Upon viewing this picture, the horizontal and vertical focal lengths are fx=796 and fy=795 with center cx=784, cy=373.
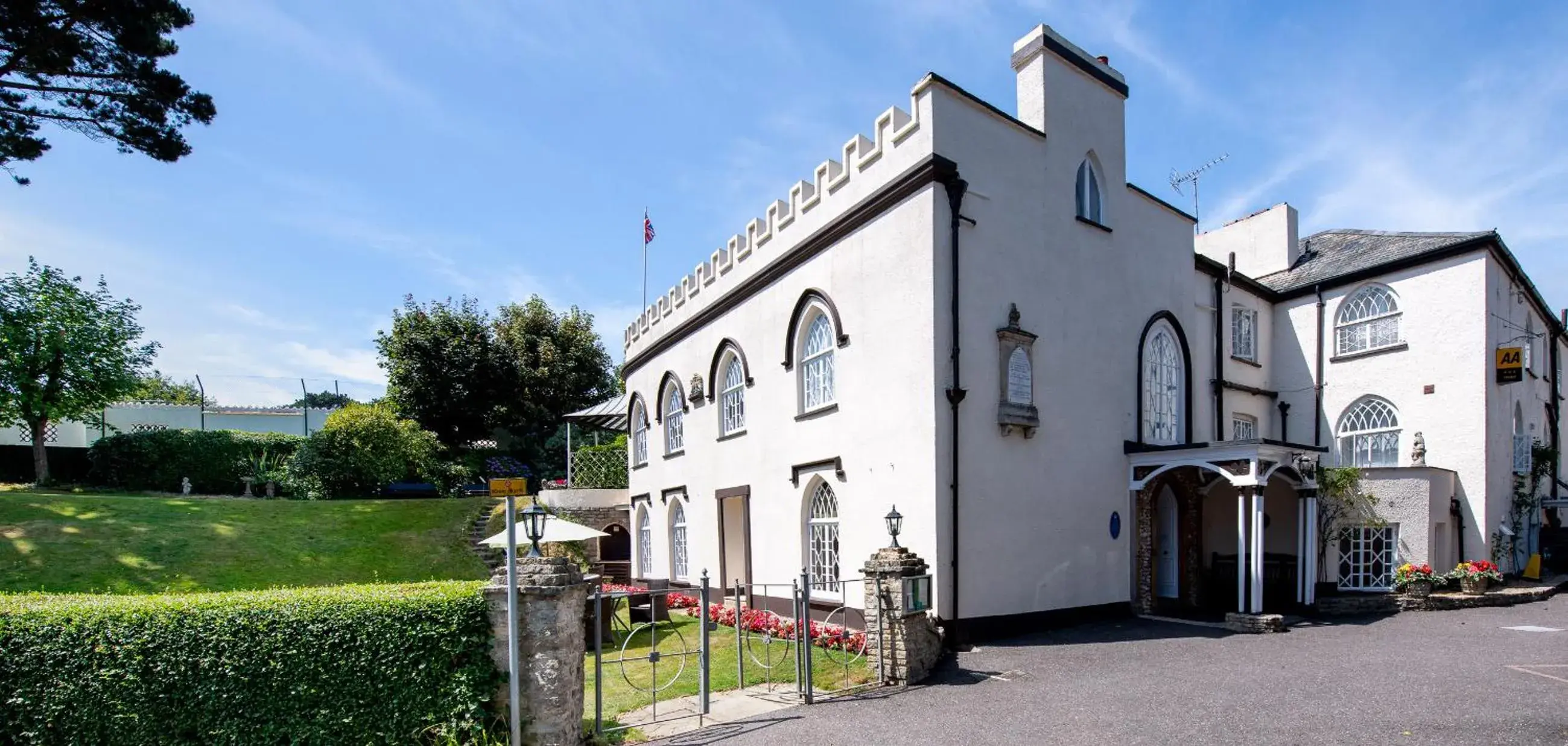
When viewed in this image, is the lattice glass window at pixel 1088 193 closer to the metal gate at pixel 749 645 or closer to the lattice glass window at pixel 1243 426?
the lattice glass window at pixel 1243 426

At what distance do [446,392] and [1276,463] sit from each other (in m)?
32.0

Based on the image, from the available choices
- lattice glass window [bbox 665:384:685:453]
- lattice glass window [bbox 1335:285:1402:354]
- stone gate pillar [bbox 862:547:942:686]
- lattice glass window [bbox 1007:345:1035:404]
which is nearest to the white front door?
lattice glass window [bbox 1007:345:1035:404]

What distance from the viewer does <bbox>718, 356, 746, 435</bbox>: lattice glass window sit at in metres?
17.4

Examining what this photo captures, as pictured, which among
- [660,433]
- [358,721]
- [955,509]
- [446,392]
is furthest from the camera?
[446,392]

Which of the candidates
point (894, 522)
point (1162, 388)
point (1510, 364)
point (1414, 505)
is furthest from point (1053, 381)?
point (1510, 364)

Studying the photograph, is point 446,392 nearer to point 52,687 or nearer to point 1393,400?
point 52,687

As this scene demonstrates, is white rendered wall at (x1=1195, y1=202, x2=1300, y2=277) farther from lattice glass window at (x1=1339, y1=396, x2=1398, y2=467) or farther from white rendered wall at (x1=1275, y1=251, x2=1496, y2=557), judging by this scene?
lattice glass window at (x1=1339, y1=396, x2=1398, y2=467)

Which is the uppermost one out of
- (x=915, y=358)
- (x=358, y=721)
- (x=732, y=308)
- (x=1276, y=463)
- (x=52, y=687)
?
(x=732, y=308)

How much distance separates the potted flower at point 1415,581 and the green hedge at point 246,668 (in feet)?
50.9

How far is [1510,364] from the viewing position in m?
16.2

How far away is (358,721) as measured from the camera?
6379 millimetres

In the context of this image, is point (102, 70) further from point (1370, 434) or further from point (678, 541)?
point (1370, 434)

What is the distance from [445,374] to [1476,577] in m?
34.6

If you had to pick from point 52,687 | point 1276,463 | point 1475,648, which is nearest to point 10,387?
point 52,687
